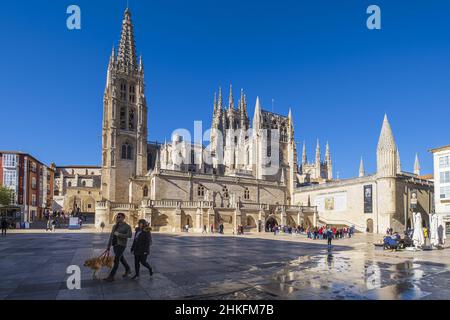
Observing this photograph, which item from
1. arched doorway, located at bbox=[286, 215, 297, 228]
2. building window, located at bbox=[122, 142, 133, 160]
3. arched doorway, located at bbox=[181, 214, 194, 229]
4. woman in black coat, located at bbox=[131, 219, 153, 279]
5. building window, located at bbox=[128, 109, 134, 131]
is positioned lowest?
arched doorway, located at bbox=[286, 215, 297, 228]

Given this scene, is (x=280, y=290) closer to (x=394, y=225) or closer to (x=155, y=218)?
(x=155, y=218)

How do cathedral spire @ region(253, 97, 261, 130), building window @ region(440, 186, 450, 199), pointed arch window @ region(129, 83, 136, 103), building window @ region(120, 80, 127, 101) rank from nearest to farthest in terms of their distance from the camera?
building window @ region(440, 186, 450, 199) → building window @ region(120, 80, 127, 101) → pointed arch window @ region(129, 83, 136, 103) → cathedral spire @ region(253, 97, 261, 130)

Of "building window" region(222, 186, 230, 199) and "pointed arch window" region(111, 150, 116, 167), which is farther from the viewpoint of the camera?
"building window" region(222, 186, 230, 199)

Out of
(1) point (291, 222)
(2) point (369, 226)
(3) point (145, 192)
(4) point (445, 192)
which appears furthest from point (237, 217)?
(4) point (445, 192)

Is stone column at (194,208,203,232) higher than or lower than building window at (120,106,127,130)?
lower

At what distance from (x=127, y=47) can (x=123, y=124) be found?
1487 centimetres

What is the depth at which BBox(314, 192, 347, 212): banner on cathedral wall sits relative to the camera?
46.5m

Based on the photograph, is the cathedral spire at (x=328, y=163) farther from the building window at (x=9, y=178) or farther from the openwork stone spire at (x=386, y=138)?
the building window at (x=9, y=178)

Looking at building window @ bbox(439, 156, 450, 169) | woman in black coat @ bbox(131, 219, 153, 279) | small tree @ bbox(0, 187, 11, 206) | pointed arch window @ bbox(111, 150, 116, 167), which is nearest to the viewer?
woman in black coat @ bbox(131, 219, 153, 279)

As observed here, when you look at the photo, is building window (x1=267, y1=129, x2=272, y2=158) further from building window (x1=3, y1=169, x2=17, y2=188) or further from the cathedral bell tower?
building window (x1=3, y1=169, x2=17, y2=188)

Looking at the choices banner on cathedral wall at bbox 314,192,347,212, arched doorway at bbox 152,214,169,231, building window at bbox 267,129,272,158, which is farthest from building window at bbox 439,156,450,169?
arched doorway at bbox 152,214,169,231

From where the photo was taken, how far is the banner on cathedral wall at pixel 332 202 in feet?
153

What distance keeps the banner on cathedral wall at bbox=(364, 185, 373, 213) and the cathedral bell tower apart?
107ft

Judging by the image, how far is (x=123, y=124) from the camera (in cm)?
5078
